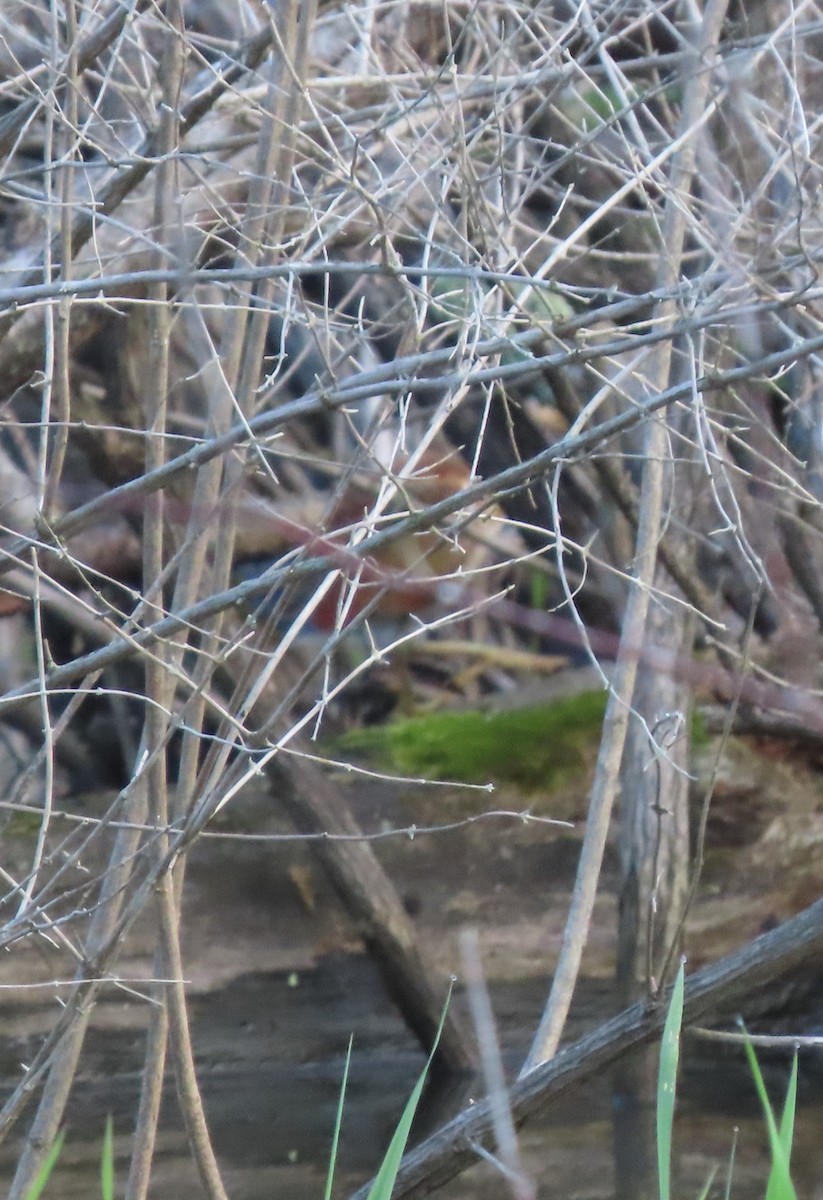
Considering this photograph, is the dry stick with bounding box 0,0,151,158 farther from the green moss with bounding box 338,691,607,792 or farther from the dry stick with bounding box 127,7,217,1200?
the green moss with bounding box 338,691,607,792

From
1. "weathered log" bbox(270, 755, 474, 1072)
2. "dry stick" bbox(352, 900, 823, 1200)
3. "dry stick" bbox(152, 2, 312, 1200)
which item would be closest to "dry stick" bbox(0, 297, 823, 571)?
"dry stick" bbox(152, 2, 312, 1200)

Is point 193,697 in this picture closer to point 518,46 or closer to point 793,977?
point 518,46

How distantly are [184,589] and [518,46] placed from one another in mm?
1448

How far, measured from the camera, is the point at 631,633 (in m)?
1.97

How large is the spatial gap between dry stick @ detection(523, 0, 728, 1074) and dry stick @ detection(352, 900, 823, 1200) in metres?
0.21

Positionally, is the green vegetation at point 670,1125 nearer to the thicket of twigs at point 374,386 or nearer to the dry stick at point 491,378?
the thicket of twigs at point 374,386

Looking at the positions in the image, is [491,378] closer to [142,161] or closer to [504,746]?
[142,161]

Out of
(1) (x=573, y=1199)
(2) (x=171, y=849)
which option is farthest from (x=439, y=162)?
(1) (x=573, y=1199)

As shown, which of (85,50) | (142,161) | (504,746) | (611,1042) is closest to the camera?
(611,1042)

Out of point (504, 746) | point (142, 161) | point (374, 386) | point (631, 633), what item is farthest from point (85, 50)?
point (504, 746)

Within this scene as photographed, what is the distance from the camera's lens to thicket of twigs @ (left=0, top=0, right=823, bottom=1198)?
A: 169 centimetres

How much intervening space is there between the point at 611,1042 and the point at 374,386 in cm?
74

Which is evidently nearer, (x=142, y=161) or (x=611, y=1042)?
(x=611, y=1042)

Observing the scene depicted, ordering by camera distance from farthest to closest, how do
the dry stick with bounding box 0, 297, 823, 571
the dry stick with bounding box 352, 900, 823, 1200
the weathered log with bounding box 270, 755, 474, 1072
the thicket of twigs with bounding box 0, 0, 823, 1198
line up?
the weathered log with bounding box 270, 755, 474, 1072 < the thicket of twigs with bounding box 0, 0, 823, 1198 < the dry stick with bounding box 352, 900, 823, 1200 < the dry stick with bounding box 0, 297, 823, 571
